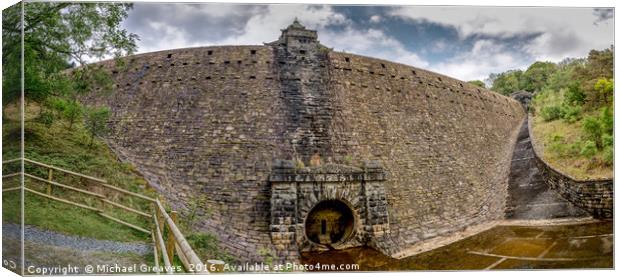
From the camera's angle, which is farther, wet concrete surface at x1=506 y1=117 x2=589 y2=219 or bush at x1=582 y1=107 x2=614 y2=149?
wet concrete surface at x1=506 y1=117 x2=589 y2=219

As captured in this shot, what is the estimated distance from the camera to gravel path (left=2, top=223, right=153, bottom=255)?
17.7 feet

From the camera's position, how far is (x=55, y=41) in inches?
240

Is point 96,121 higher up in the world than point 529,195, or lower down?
higher up

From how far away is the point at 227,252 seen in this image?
6.30 metres

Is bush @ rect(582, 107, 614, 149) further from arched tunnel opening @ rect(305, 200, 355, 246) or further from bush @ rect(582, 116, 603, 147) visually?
arched tunnel opening @ rect(305, 200, 355, 246)

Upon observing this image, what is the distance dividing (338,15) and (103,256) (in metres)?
4.83

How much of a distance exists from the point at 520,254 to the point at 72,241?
6466 millimetres

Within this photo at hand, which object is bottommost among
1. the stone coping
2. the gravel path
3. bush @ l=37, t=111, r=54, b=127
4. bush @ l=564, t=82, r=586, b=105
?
the gravel path

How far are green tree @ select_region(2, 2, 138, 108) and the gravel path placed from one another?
1861 mm

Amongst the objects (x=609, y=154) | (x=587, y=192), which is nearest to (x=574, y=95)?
(x=609, y=154)

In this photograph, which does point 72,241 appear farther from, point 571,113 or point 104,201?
point 571,113

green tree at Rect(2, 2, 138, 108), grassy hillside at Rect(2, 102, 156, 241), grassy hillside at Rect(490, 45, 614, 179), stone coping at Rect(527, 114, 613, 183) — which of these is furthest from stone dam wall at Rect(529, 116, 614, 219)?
green tree at Rect(2, 2, 138, 108)

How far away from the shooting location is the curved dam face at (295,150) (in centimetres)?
707

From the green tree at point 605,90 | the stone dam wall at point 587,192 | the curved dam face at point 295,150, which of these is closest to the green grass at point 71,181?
the curved dam face at point 295,150
